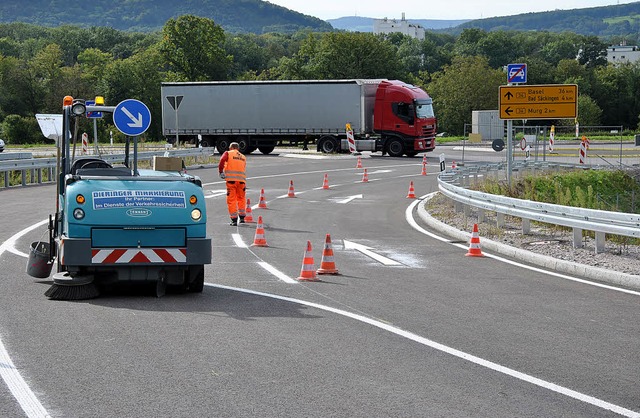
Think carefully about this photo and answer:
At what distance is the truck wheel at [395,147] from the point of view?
167 feet

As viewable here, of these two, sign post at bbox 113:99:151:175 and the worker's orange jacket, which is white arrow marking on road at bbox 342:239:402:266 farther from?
sign post at bbox 113:99:151:175

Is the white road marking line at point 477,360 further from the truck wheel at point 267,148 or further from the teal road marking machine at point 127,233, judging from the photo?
the truck wheel at point 267,148

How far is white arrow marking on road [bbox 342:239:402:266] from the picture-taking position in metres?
15.1

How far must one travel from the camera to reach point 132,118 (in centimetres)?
1191

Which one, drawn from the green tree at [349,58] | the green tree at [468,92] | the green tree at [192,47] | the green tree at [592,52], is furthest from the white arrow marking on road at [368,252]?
the green tree at [592,52]

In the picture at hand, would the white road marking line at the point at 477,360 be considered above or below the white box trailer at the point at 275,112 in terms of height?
below

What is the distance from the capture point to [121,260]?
1106 centimetres

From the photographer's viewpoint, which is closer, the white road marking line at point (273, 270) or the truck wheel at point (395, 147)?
the white road marking line at point (273, 270)

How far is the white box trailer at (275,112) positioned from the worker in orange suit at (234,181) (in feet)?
99.4

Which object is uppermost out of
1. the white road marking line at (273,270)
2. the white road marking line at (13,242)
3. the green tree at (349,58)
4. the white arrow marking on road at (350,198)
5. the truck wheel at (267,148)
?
the green tree at (349,58)

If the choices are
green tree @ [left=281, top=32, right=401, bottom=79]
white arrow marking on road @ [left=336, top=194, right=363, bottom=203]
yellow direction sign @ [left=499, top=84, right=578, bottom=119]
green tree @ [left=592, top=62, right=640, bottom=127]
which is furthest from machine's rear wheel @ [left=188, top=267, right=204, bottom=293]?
green tree @ [left=592, top=62, right=640, bottom=127]

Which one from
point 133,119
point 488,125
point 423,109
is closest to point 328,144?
point 423,109

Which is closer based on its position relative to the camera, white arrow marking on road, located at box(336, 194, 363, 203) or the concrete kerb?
the concrete kerb

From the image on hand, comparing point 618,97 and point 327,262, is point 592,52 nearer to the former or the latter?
point 618,97
